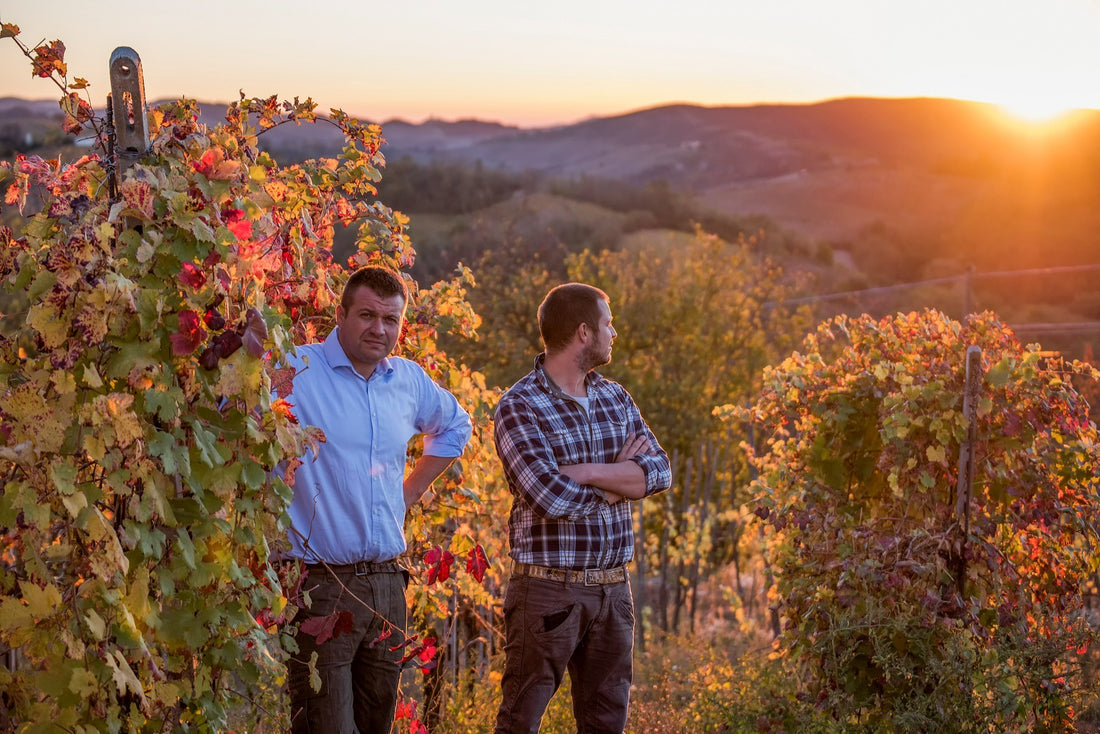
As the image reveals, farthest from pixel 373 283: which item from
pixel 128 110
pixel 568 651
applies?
pixel 568 651

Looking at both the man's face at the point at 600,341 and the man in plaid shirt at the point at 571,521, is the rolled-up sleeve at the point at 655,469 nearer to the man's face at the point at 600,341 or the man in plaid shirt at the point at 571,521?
the man in plaid shirt at the point at 571,521

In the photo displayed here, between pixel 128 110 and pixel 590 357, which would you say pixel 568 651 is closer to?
pixel 590 357

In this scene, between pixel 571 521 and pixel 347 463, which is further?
pixel 571 521

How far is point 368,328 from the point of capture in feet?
10.1

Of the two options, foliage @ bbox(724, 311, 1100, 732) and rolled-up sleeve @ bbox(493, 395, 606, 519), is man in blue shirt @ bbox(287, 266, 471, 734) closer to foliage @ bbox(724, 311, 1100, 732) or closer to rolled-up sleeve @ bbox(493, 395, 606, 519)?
rolled-up sleeve @ bbox(493, 395, 606, 519)

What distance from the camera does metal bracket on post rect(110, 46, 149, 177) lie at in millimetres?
2355

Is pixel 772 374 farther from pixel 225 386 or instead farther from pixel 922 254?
pixel 922 254

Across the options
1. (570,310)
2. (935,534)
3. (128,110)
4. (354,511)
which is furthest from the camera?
(935,534)

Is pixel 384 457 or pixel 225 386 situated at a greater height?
pixel 225 386

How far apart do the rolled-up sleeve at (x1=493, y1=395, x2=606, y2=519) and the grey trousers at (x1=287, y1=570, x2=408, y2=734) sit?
47 centimetres

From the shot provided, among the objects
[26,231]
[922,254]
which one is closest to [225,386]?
[26,231]

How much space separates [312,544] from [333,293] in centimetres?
111

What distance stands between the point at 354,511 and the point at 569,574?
2.35 feet

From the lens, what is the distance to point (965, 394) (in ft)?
13.2
